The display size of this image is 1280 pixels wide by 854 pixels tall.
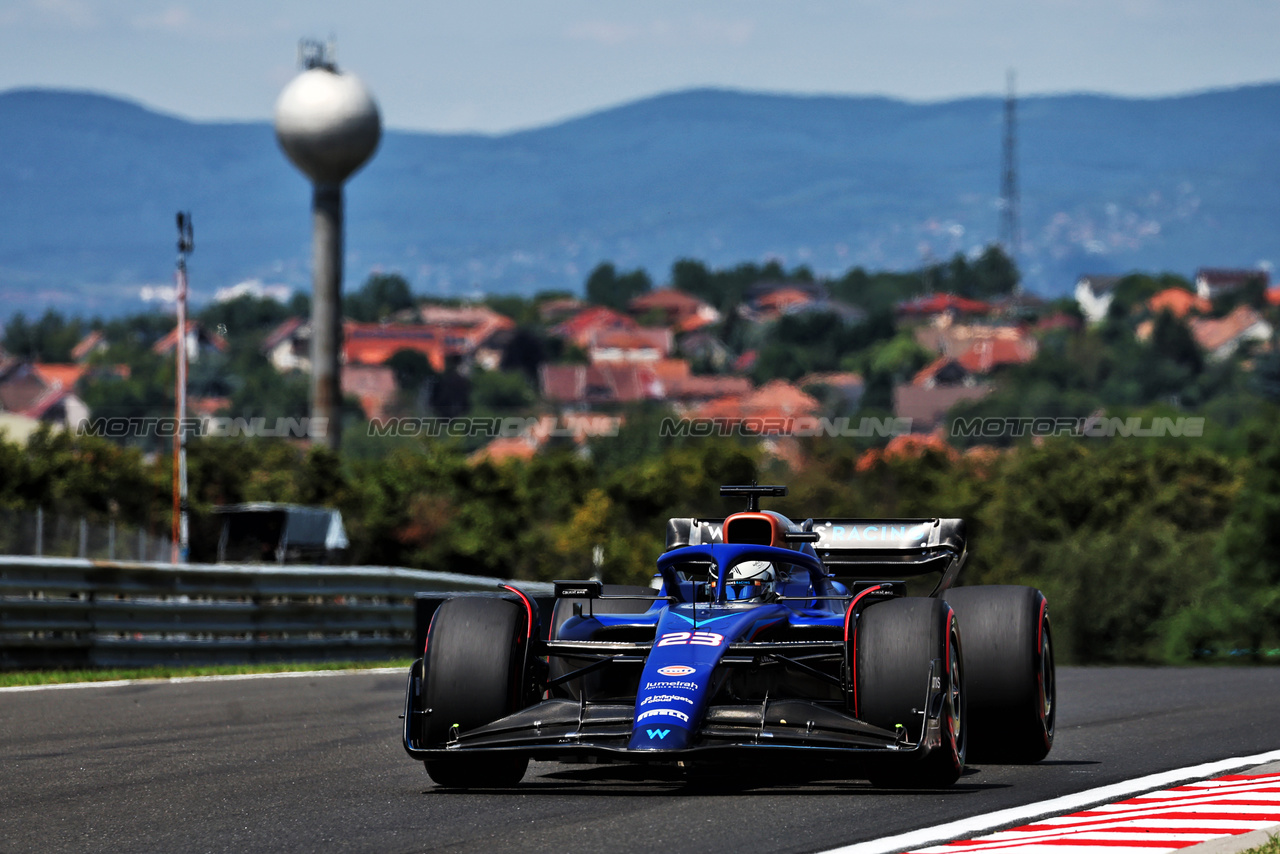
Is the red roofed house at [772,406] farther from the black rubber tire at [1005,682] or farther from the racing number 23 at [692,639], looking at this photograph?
the racing number 23 at [692,639]

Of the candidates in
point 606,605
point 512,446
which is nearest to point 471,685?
point 606,605

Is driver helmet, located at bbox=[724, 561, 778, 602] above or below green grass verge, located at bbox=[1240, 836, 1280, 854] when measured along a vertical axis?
above

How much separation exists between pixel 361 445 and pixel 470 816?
157 meters

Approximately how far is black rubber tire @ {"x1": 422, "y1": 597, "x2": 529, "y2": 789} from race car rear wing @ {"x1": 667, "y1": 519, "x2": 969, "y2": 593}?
10.2ft

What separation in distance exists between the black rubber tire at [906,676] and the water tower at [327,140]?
75.7 m

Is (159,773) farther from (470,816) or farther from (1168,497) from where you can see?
(1168,497)

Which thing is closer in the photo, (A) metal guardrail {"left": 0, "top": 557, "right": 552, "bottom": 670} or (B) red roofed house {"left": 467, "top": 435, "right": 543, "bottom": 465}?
(A) metal guardrail {"left": 0, "top": 557, "right": 552, "bottom": 670}

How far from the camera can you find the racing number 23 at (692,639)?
29.9 feet

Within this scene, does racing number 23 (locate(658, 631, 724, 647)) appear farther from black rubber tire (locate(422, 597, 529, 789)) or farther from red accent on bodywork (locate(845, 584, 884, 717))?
black rubber tire (locate(422, 597, 529, 789))

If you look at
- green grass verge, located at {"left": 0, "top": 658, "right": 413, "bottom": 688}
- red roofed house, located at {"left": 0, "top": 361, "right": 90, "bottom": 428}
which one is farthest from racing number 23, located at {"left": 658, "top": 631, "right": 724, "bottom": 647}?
Result: red roofed house, located at {"left": 0, "top": 361, "right": 90, "bottom": 428}

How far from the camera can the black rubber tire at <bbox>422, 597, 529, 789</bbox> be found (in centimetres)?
927

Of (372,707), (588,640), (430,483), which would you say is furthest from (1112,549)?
(588,640)

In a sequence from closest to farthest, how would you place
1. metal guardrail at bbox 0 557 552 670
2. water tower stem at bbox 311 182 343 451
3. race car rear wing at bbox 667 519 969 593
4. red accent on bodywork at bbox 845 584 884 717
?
red accent on bodywork at bbox 845 584 884 717, race car rear wing at bbox 667 519 969 593, metal guardrail at bbox 0 557 552 670, water tower stem at bbox 311 182 343 451

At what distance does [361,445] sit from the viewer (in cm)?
16412
